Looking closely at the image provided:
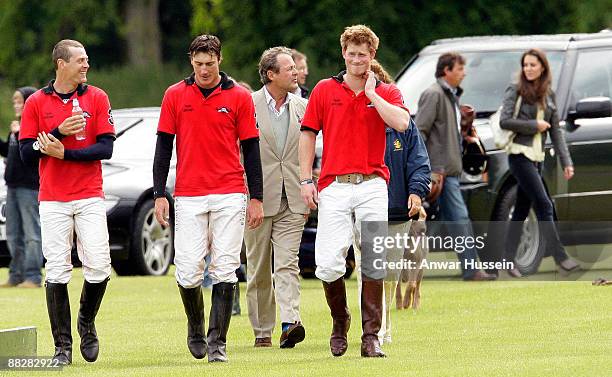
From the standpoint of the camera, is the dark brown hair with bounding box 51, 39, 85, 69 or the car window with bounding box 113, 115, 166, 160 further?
the car window with bounding box 113, 115, 166, 160

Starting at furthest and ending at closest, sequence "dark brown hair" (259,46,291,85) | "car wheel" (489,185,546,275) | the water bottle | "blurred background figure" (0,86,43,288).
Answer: "blurred background figure" (0,86,43,288)
"car wheel" (489,185,546,275)
"dark brown hair" (259,46,291,85)
the water bottle

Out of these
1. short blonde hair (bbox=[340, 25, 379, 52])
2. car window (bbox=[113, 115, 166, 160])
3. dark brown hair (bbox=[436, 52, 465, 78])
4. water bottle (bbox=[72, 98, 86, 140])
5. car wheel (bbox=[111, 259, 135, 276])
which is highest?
short blonde hair (bbox=[340, 25, 379, 52])

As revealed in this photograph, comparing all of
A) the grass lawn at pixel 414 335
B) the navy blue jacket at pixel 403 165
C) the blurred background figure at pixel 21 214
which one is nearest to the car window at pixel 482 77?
the grass lawn at pixel 414 335

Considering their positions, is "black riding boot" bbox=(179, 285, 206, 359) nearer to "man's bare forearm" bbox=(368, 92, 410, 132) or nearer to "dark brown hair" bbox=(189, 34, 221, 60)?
"dark brown hair" bbox=(189, 34, 221, 60)

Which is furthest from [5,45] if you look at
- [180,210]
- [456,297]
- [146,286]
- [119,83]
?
[180,210]

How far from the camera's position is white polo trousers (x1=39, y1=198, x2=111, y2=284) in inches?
439

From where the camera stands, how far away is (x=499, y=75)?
17.9 m

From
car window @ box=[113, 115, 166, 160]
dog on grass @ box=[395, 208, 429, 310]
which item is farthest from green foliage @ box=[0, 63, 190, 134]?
dog on grass @ box=[395, 208, 429, 310]

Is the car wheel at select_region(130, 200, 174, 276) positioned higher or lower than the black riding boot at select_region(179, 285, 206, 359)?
lower

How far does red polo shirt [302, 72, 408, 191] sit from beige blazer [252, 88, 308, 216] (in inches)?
53.3

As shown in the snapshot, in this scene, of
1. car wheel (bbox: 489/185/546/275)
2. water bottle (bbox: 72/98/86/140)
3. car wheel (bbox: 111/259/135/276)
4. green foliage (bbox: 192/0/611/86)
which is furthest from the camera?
green foliage (bbox: 192/0/611/86)

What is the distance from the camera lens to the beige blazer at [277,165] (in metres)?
12.5

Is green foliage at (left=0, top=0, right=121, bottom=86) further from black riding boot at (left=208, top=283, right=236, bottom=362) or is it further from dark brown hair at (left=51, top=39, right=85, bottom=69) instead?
black riding boot at (left=208, top=283, right=236, bottom=362)

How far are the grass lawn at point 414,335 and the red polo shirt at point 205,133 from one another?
109cm
